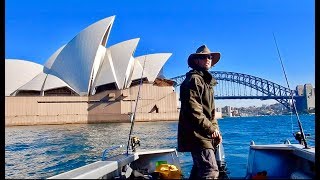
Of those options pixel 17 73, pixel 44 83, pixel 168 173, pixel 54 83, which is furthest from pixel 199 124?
pixel 17 73

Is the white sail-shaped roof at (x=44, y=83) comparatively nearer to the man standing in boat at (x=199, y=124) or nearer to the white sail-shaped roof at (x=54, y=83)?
the white sail-shaped roof at (x=54, y=83)

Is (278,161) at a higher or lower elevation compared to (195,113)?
lower

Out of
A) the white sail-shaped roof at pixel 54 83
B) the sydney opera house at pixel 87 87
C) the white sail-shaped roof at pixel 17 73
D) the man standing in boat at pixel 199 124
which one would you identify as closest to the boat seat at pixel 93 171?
the man standing in boat at pixel 199 124

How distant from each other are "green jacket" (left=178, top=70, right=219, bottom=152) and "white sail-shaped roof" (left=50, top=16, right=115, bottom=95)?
42.9 meters

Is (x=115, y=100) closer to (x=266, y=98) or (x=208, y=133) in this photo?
(x=266, y=98)

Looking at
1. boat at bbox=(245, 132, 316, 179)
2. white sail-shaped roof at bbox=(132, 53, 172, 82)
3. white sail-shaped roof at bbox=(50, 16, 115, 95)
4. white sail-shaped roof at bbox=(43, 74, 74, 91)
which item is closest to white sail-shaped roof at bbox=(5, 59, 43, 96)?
white sail-shaped roof at bbox=(43, 74, 74, 91)

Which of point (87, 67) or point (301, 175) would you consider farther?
point (87, 67)

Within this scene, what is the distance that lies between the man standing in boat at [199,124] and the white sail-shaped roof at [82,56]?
4285 centimetres

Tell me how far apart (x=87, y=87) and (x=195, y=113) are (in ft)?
153

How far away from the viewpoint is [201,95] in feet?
9.41

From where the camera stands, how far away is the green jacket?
2756 millimetres

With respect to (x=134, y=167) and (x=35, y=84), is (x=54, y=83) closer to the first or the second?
(x=35, y=84)

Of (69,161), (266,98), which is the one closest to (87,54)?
(69,161)

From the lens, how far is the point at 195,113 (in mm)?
2734
